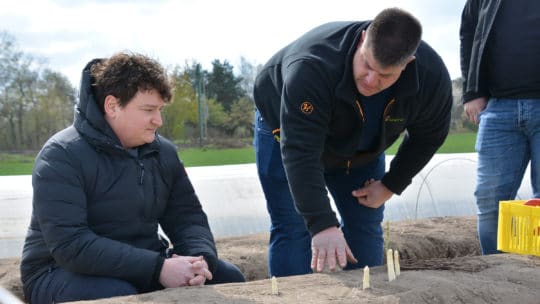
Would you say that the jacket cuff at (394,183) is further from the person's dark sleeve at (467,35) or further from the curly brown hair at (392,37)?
the curly brown hair at (392,37)

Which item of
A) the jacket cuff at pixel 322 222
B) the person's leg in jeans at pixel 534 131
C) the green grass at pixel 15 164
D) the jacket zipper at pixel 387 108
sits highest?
the jacket zipper at pixel 387 108

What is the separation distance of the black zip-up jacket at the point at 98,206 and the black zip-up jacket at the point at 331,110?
1.97ft

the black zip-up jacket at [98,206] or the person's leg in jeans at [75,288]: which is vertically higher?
the black zip-up jacket at [98,206]

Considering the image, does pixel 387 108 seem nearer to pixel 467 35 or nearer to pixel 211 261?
pixel 211 261

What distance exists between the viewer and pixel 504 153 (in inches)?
144

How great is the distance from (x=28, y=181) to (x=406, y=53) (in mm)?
4178

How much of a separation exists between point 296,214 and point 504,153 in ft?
3.90

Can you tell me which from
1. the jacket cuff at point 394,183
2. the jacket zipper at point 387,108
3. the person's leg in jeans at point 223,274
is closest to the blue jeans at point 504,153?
the jacket cuff at point 394,183

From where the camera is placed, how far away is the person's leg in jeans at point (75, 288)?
2758mm

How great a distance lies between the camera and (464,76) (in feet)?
13.4

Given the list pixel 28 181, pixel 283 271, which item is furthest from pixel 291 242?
pixel 28 181

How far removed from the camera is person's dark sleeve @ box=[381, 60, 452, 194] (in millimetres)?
3227

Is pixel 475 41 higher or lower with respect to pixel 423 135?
higher

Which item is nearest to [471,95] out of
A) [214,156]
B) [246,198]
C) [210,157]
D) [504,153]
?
[504,153]
